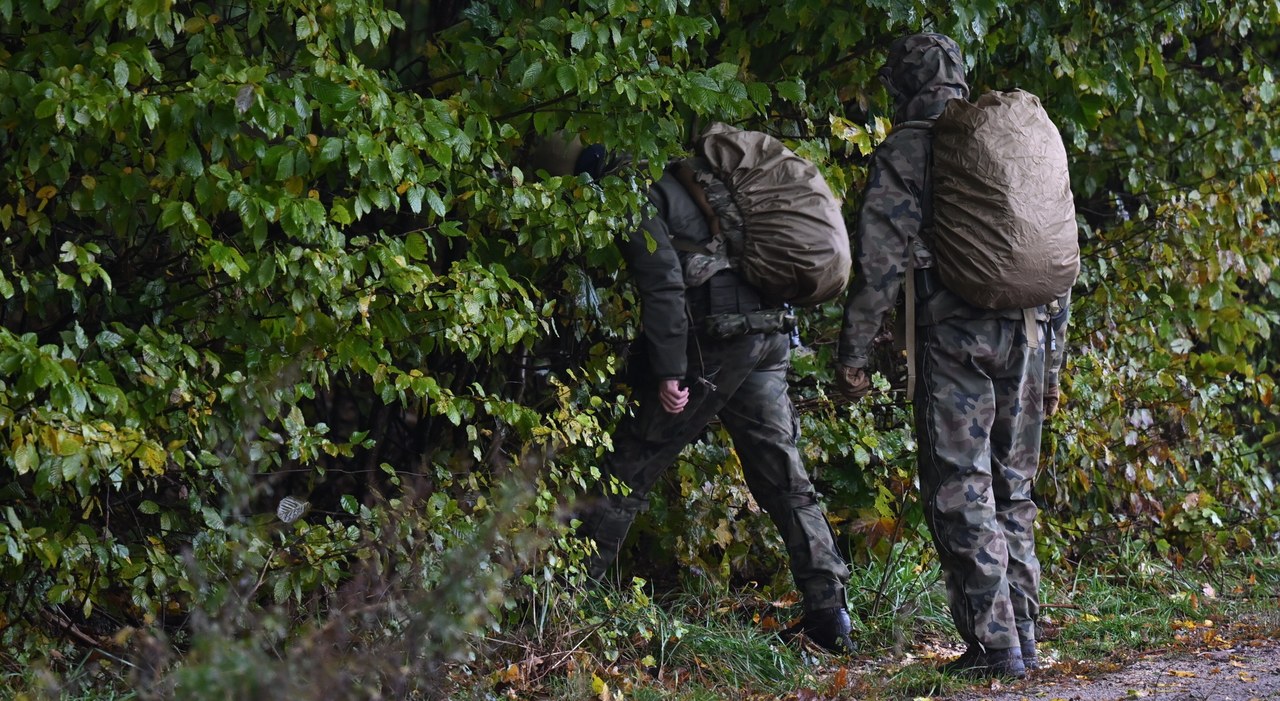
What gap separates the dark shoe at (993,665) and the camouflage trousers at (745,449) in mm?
685

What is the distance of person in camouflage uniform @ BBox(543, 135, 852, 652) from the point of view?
4.79 m

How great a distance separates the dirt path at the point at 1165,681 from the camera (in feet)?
14.5

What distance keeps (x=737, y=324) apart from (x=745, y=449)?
56 cm

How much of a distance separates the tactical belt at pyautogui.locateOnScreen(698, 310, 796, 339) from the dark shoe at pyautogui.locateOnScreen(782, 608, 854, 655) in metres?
1.11

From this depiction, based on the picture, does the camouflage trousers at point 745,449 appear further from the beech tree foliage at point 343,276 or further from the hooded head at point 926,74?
the hooded head at point 926,74

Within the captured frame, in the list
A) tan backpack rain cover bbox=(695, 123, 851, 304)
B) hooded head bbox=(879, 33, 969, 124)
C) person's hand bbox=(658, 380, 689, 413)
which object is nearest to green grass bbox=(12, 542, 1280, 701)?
person's hand bbox=(658, 380, 689, 413)

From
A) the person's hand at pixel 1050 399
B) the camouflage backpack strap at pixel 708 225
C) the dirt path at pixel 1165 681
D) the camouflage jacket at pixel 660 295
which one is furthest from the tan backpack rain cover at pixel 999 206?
the dirt path at pixel 1165 681

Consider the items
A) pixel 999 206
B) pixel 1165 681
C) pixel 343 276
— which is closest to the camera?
pixel 343 276

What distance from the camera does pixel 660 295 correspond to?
478cm

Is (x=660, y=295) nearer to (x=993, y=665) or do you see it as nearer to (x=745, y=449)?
(x=745, y=449)

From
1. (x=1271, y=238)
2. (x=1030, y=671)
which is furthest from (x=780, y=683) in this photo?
(x=1271, y=238)

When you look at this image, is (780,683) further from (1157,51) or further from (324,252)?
(1157,51)

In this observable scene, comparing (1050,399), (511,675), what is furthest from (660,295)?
(1050,399)

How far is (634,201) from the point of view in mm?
4539
